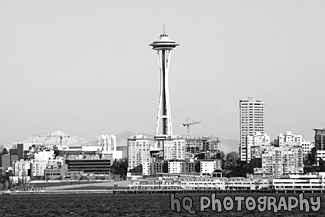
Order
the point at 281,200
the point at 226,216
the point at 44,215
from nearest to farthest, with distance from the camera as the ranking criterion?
1. the point at 281,200
2. the point at 226,216
3. the point at 44,215

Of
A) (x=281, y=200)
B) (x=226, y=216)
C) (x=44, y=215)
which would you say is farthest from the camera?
(x=44, y=215)

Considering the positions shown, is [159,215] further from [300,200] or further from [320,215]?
[300,200]

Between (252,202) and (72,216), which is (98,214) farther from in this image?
(252,202)

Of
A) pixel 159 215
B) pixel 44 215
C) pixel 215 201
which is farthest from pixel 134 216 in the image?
pixel 215 201

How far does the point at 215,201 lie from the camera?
2598 inches

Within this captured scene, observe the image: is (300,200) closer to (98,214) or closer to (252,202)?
(252,202)

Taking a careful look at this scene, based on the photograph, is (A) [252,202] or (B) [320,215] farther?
(B) [320,215]

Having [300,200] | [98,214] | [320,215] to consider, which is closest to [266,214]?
[320,215]

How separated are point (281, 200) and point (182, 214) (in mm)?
41342

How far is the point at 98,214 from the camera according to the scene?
367ft

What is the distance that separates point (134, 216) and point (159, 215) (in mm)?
2727

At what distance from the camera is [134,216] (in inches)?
4149

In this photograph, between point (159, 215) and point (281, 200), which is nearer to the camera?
point (281, 200)

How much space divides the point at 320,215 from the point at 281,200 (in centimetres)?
3928
